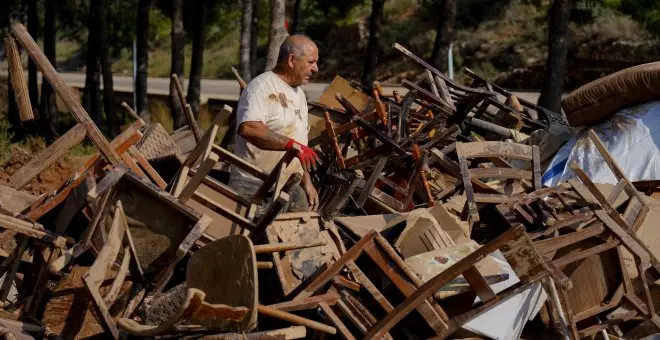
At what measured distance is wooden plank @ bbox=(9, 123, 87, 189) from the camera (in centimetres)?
577

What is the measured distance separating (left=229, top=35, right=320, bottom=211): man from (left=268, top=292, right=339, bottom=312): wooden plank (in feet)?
2.99

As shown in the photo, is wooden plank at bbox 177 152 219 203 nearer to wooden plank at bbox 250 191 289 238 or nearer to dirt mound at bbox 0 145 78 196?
wooden plank at bbox 250 191 289 238

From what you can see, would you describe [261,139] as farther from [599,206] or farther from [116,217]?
[599,206]

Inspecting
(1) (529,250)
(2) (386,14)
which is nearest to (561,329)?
(1) (529,250)

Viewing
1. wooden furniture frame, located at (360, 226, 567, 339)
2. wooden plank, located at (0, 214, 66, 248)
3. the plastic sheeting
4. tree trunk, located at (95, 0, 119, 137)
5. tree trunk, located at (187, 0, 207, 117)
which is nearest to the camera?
wooden furniture frame, located at (360, 226, 567, 339)

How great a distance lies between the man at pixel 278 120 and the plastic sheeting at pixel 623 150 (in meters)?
2.95

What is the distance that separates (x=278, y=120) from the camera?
20.0 feet

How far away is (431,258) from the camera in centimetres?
558

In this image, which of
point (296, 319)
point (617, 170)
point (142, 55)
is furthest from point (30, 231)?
point (142, 55)

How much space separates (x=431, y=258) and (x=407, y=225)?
389 mm

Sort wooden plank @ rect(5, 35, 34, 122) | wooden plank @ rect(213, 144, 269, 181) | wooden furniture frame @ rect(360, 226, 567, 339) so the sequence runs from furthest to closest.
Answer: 1. wooden plank @ rect(213, 144, 269, 181)
2. wooden plank @ rect(5, 35, 34, 122)
3. wooden furniture frame @ rect(360, 226, 567, 339)

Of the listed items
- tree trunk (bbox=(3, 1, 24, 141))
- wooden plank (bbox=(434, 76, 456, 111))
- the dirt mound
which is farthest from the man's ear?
tree trunk (bbox=(3, 1, 24, 141))

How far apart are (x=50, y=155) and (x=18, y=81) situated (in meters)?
0.51

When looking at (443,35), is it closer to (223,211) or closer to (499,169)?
(499,169)
